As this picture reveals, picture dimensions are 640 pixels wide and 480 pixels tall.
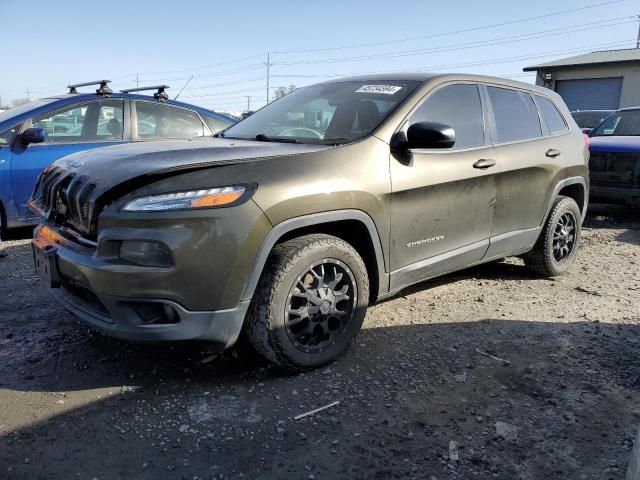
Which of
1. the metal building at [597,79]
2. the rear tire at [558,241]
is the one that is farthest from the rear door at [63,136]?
the metal building at [597,79]

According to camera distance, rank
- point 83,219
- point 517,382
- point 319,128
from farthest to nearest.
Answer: point 319,128
point 517,382
point 83,219

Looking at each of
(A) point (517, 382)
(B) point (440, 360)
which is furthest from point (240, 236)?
(A) point (517, 382)

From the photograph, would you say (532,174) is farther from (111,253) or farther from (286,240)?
(111,253)

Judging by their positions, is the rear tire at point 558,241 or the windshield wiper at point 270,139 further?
the rear tire at point 558,241

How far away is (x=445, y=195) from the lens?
359 centimetres

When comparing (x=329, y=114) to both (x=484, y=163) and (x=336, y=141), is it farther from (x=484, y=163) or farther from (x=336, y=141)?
(x=484, y=163)

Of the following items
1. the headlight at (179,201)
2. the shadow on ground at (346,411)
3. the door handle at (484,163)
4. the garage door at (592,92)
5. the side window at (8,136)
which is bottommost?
the shadow on ground at (346,411)

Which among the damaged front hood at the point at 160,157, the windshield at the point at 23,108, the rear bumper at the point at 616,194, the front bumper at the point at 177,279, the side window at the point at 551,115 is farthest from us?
the rear bumper at the point at 616,194

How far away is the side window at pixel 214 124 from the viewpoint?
6.79 metres

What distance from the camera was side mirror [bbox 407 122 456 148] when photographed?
10.5 ft

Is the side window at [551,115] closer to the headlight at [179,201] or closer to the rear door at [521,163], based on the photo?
the rear door at [521,163]

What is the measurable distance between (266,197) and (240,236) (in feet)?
0.78

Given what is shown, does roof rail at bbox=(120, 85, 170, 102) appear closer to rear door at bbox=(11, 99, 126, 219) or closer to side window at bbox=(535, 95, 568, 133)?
rear door at bbox=(11, 99, 126, 219)

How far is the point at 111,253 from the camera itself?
2611 mm
